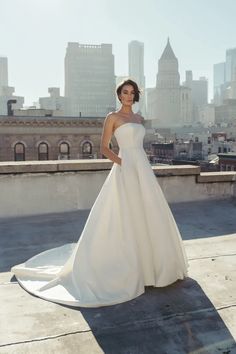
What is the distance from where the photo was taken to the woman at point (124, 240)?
3.83m

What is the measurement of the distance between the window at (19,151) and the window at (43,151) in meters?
2.09

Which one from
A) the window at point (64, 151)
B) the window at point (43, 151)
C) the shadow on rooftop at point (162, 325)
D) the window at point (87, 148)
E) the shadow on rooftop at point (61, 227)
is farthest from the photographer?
the window at point (87, 148)

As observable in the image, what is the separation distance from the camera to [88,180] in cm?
733

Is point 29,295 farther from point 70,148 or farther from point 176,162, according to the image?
point 176,162

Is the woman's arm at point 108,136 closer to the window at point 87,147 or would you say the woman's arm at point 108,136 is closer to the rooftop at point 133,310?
the rooftop at point 133,310

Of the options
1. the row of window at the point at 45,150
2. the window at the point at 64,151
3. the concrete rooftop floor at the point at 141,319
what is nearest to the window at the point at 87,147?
the row of window at the point at 45,150

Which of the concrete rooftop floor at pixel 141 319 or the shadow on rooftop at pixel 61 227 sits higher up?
the shadow on rooftop at pixel 61 227

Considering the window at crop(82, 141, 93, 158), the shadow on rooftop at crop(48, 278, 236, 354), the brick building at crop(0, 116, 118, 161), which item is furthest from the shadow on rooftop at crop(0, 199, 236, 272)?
the window at crop(82, 141, 93, 158)

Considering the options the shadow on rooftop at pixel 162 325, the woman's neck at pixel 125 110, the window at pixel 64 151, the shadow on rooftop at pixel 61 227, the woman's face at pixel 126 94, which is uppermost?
the woman's face at pixel 126 94

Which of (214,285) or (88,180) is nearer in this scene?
(214,285)

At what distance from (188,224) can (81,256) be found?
2.82 metres

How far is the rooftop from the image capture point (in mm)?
2916

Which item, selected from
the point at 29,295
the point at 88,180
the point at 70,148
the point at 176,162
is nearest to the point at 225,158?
the point at 176,162

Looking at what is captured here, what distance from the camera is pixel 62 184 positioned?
23.6ft
